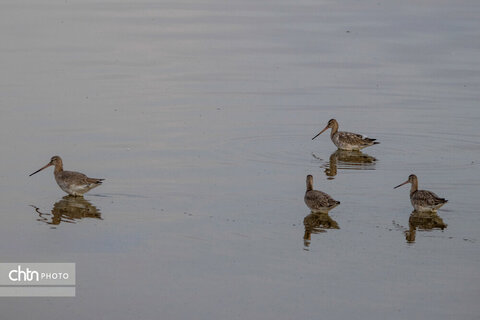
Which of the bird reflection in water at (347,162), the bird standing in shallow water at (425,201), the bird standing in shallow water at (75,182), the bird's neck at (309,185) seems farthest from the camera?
the bird reflection in water at (347,162)

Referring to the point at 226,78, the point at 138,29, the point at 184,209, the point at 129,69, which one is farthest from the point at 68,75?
the point at 184,209

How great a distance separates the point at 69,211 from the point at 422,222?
4630 millimetres

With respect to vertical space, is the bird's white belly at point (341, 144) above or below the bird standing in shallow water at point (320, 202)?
above

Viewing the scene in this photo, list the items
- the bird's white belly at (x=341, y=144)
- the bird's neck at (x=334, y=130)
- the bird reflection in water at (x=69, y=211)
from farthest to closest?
the bird's neck at (x=334, y=130) → the bird's white belly at (x=341, y=144) → the bird reflection in water at (x=69, y=211)

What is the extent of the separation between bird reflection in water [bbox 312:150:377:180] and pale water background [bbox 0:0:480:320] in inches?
4.0

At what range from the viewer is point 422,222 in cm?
1394

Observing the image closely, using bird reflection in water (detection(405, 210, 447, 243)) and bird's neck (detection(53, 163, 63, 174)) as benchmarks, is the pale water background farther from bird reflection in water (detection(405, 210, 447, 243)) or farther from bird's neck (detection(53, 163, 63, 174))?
bird's neck (detection(53, 163, 63, 174))

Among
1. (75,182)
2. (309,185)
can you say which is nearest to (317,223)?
(309,185)

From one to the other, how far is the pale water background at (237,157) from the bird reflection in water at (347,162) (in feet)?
0.34

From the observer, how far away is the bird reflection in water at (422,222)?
530 inches

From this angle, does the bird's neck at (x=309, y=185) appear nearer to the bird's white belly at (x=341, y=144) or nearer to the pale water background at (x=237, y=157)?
the pale water background at (x=237, y=157)

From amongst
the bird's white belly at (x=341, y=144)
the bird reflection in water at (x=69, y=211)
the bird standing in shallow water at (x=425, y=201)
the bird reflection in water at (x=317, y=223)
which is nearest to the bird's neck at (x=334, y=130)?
the bird's white belly at (x=341, y=144)

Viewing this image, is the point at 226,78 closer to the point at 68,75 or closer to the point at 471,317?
the point at 68,75

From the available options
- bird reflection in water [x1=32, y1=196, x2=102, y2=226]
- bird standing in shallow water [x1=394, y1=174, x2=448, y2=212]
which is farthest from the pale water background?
bird standing in shallow water [x1=394, y1=174, x2=448, y2=212]
